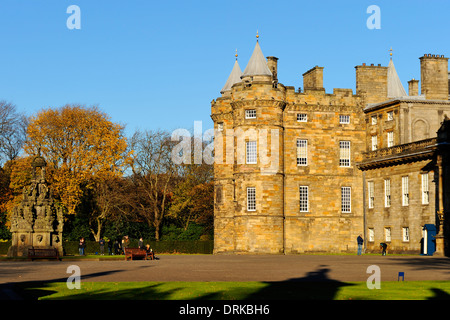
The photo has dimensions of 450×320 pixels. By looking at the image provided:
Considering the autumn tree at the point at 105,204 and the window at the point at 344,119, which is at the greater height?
→ the window at the point at 344,119

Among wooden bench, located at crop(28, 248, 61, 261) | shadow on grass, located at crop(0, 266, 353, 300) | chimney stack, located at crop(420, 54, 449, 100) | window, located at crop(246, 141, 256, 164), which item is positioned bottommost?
shadow on grass, located at crop(0, 266, 353, 300)

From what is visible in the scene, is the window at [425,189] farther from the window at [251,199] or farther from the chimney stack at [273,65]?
the chimney stack at [273,65]

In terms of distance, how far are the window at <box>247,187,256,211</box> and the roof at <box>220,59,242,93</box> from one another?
37.2 feet

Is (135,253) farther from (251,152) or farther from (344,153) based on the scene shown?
(344,153)

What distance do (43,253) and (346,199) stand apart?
2800cm

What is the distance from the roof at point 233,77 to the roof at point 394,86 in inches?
515

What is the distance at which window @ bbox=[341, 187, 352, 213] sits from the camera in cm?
5722

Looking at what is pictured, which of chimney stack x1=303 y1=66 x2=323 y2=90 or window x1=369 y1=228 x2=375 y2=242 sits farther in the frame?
chimney stack x1=303 y1=66 x2=323 y2=90

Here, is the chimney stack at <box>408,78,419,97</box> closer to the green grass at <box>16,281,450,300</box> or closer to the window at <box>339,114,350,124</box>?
the window at <box>339,114,350,124</box>

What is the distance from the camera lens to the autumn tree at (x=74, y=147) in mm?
59031

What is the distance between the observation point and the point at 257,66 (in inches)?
2212

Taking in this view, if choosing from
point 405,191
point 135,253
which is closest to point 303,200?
point 405,191

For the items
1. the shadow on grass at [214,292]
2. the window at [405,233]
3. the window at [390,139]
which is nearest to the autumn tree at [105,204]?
the window at [390,139]

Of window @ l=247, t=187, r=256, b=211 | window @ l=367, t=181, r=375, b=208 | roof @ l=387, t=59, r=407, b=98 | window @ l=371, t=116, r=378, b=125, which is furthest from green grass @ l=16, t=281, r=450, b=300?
roof @ l=387, t=59, r=407, b=98
